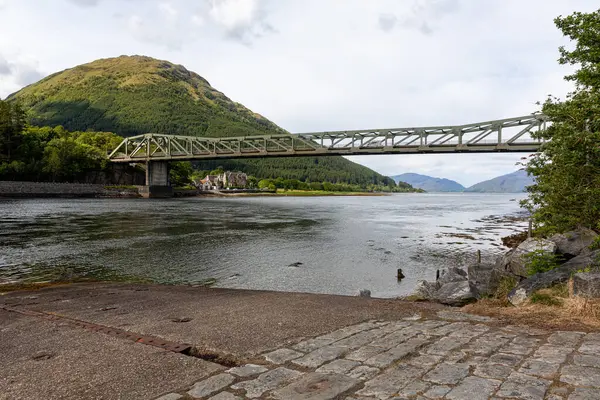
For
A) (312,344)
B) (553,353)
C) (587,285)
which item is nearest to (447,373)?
(553,353)

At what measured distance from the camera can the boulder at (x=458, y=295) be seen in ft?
40.2

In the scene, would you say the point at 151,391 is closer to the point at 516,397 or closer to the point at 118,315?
the point at 516,397

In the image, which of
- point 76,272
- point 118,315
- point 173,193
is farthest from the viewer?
point 173,193

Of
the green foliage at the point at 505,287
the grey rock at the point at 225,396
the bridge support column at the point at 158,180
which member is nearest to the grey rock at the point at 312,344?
the grey rock at the point at 225,396

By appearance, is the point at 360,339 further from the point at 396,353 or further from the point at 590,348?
the point at 590,348

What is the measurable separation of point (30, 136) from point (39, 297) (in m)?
134

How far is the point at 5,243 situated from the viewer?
92.8 ft

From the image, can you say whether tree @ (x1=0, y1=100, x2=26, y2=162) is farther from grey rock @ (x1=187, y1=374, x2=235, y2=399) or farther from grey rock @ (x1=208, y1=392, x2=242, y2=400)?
grey rock @ (x1=208, y1=392, x2=242, y2=400)

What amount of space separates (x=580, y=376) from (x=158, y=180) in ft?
471

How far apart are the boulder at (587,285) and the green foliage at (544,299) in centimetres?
39

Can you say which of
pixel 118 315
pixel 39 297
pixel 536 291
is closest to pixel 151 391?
pixel 118 315

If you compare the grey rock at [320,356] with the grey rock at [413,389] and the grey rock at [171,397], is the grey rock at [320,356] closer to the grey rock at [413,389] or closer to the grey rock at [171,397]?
the grey rock at [413,389]

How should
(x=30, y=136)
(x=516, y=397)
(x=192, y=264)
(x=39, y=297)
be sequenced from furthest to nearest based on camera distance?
1. (x=30, y=136)
2. (x=192, y=264)
3. (x=39, y=297)
4. (x=516, y=397)

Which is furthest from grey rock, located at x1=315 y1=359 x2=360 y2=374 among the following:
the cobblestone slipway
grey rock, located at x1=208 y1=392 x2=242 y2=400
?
grey rock, located at x1=208 y1=392 x2=242 y2=400
